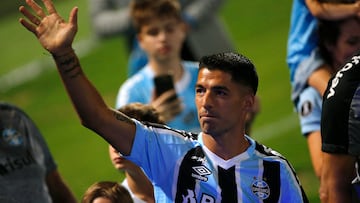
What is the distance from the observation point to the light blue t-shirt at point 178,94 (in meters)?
7.52

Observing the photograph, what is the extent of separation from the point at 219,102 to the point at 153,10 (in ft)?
8.58

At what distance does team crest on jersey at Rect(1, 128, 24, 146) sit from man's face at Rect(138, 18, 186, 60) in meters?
1.79

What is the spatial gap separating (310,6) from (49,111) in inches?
302

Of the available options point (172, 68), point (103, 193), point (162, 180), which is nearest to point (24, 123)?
point (103, 193)

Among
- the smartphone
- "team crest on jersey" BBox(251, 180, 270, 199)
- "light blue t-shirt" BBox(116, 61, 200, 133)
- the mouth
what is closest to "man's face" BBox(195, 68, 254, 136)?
"team crest on jersey" BBox(251, 180, 270, 199)

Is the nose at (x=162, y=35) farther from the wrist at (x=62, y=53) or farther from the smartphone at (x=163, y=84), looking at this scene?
the wrist at (x=62, y=53)

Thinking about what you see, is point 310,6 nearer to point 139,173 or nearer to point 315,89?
point 315,89

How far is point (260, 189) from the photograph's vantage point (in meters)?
5.38

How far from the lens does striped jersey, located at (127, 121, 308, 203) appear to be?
536 cm

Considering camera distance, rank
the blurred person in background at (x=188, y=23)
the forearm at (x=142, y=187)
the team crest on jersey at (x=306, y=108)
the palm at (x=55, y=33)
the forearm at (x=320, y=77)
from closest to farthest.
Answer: the palm at (x=55, y=33)
the forearm at (x=142, y=187)
the forearm at (x=320, y=77)
the team crest on jersey at (x=306, y=108)
the blurred person in background at (x=188, y=23)

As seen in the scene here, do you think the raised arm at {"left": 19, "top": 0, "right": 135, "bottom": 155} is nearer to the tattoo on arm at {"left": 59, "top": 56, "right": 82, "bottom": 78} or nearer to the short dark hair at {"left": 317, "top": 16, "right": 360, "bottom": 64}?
the tattoo on arm at {"left": 59, "top": 56, "right": 82, "bottom": 78}

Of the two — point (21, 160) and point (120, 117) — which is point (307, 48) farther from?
point (120, 117)

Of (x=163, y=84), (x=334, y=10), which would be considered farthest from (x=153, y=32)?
(x=334, y=10)

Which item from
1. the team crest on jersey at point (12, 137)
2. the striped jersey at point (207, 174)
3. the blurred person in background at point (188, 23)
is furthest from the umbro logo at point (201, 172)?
the blurred person in background at point (188, 23)
